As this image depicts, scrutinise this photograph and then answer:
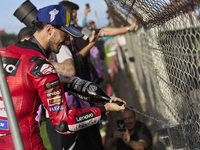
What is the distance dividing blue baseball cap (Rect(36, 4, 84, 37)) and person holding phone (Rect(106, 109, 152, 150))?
151cm

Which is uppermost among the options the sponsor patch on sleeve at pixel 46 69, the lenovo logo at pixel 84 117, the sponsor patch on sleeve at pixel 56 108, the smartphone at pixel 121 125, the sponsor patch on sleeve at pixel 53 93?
the sponsor patch on sleeve at pixel 46 69

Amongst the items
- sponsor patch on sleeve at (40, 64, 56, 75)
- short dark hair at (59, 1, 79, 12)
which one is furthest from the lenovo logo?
short dark hair at (59, 1, 79, 12)

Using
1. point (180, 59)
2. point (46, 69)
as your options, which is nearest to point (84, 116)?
point (46, 69)

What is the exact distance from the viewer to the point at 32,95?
1729 millimetres

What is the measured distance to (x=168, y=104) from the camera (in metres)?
2.77

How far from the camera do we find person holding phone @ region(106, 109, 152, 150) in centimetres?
315

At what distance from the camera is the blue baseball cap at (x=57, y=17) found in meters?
1.99

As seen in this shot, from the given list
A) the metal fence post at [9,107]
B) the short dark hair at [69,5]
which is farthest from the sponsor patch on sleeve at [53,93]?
the short dark hair at [69,5]

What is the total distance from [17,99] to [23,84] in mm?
119

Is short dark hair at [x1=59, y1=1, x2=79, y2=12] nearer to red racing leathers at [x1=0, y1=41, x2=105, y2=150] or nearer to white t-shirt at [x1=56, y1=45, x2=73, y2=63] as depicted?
white t-shirt at [x1=56, y1=45, x2=73, y2=63]

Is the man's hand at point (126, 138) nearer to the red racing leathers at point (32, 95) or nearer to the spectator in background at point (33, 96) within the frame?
the spectator in background at point (33, 96)

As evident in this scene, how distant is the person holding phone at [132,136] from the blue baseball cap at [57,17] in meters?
1.51

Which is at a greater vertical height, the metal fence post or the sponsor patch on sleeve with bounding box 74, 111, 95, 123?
the metal fence post

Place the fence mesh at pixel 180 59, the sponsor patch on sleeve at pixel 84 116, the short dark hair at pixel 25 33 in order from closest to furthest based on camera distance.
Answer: the fence mesh at pixel 180 59 < the sponsor patch on sleeve at pixel 84 116 < the short dark hair at pixel 25 33
